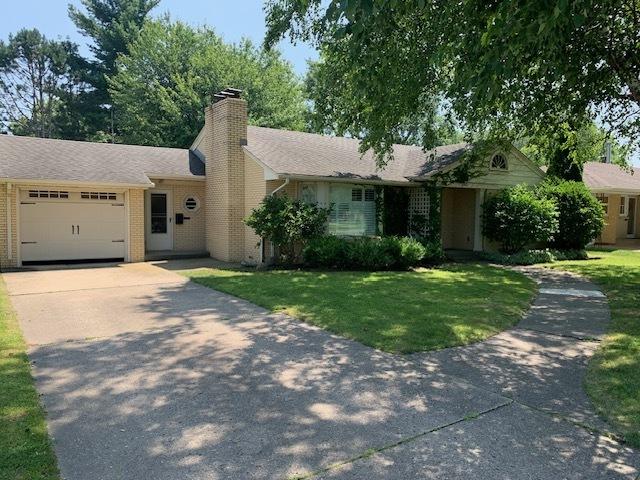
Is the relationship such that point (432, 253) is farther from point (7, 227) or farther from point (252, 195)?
point (7, 227)

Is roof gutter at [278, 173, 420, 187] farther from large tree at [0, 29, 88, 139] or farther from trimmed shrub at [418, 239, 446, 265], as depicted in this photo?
large tree at [0, 29, 88, 139]

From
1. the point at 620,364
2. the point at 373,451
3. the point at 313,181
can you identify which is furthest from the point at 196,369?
the point at 313,181

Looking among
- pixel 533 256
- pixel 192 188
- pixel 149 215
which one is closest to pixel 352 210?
Answer: pixel 192 188

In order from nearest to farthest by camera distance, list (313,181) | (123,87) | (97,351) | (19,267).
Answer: (97,351) < (19,267) < (313,181) < (123,87)

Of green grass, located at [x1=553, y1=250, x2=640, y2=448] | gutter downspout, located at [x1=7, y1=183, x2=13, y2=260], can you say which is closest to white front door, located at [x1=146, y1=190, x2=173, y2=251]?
gutter downspout, located at [x1=7, y1=183, x2=13, y2=260]

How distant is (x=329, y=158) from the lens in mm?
16094

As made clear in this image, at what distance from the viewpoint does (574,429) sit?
392cm

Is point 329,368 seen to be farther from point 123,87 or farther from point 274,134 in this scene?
point 123,87

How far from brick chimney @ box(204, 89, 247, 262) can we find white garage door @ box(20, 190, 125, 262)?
10.0 ft

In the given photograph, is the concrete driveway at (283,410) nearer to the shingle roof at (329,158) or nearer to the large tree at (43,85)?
the shingle roof at (329,158)

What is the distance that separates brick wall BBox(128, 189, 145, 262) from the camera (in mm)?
14914

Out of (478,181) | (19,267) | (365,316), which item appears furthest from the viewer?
(478,181)

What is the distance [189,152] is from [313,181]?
6855 millimetres

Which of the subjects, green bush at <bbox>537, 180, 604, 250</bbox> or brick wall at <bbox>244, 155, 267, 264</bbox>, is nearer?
brick wall at <bbox>244, 155, 267, 264</bbox>
